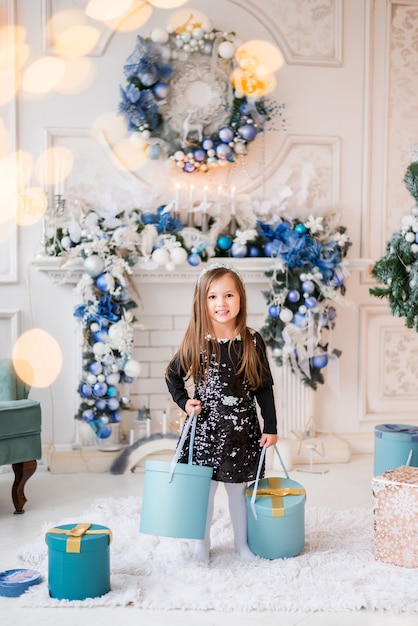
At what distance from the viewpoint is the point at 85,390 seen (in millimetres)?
4250

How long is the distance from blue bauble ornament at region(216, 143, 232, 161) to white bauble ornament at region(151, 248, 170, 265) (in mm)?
699

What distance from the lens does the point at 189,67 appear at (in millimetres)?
4617

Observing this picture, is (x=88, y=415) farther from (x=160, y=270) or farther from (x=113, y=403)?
(x=160, y=270)

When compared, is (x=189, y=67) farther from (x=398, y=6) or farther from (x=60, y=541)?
(x=60, y=541)

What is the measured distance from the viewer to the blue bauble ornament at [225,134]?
4.51 metres

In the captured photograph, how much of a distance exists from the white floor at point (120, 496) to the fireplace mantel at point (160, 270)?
43.8 inches

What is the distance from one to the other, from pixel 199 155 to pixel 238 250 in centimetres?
61

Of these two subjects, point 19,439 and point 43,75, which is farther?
point 43,75

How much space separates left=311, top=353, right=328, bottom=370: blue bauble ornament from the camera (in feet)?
14.8

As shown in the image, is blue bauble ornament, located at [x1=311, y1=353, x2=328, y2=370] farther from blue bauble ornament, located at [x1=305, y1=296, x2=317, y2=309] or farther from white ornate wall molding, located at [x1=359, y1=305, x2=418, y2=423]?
white ornate wall molding, located at [x1=359, y1=305, x2=418, y2=423]

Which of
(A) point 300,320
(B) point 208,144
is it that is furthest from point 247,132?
(A) point 300,320

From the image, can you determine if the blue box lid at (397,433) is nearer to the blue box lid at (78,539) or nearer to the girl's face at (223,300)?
the girl's face at (223,300)

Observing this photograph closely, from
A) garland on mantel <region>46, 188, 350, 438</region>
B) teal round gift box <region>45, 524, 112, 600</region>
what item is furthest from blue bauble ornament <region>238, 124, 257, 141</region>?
teal round gift box <region>45, 524, 112, 600</region>

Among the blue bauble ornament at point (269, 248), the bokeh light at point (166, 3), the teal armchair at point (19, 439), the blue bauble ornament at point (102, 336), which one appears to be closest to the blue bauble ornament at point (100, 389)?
the blue bauble ornament at point (102, 336)
